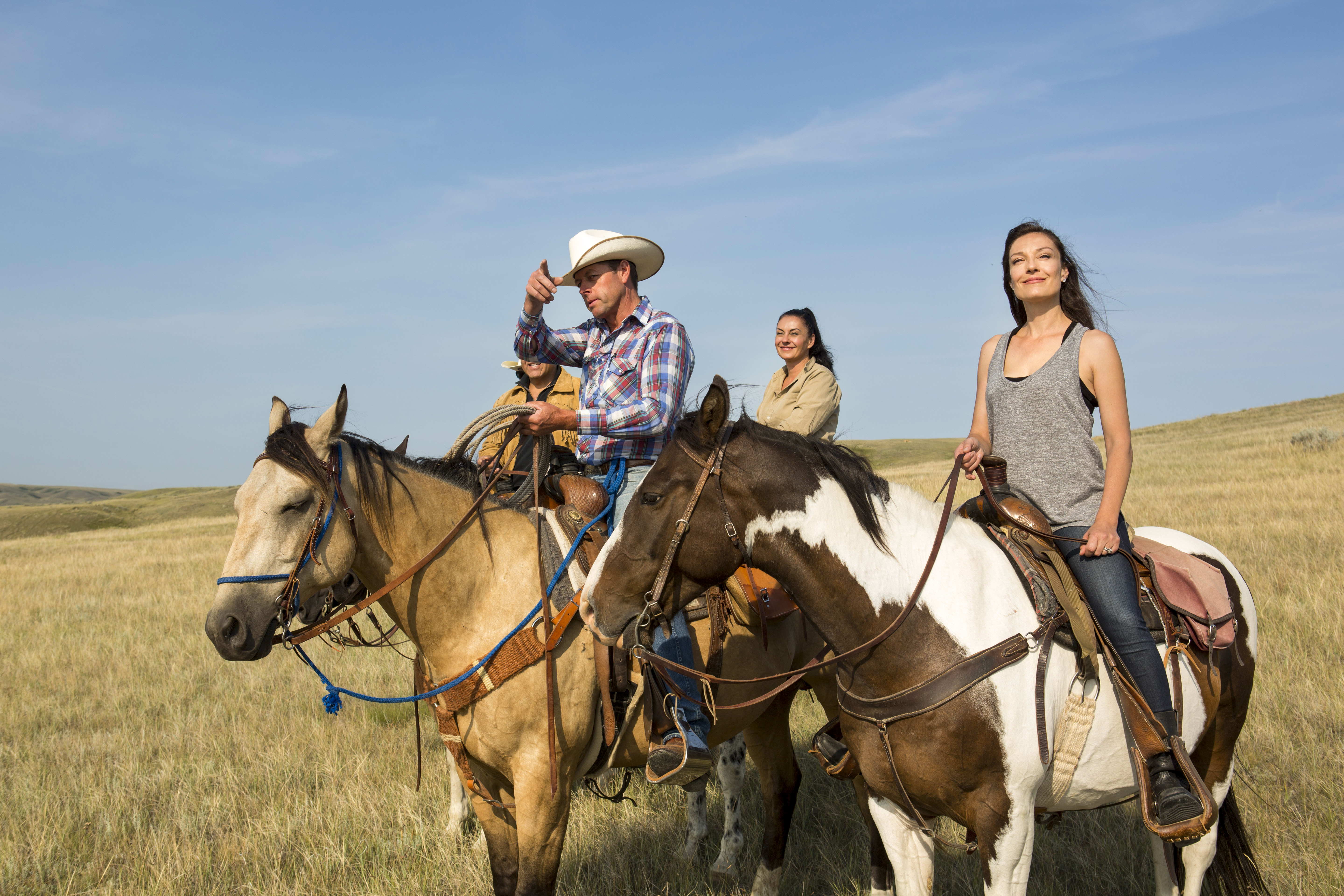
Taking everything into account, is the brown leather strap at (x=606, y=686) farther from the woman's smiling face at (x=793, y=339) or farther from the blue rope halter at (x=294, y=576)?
the woman's smiling face at (x=793, y=339)

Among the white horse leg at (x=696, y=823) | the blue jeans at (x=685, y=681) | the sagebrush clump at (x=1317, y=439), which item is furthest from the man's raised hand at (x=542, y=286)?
the sagebrush clump at (x=1317, y=439)

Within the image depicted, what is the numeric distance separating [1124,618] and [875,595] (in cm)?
105

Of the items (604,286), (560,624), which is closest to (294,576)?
(560,624)

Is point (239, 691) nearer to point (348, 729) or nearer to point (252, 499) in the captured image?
point (348, 729)

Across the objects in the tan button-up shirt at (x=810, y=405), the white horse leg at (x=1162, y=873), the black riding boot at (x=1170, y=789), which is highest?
the tan button-up shirt at (x=810, y=405)

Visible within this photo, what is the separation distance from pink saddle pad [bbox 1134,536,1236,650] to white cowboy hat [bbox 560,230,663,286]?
2803 mm

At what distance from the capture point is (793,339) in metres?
6.06

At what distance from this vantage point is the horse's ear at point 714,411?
9.23 ft

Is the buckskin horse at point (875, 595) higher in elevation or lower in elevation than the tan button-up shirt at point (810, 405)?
lower

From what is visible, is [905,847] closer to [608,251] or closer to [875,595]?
[875,595]

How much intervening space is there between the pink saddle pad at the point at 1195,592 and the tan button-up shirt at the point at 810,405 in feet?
7.79

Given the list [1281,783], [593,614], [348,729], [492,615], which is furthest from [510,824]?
[1281,783]

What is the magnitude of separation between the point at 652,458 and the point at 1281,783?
15.3ft

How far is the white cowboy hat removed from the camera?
4102 millimetres
